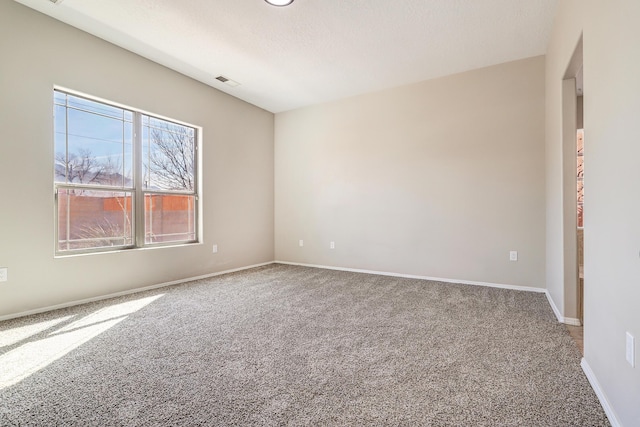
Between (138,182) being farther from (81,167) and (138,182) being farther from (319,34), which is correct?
(319,34)

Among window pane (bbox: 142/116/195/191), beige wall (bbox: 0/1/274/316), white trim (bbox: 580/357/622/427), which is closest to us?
white trim (bbox: 580/357/622/427)

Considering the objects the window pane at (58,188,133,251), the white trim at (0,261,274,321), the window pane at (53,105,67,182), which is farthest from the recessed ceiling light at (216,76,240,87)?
the white trim at (0,261,274,321)

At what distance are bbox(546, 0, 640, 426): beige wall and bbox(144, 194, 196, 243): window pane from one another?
4185mm

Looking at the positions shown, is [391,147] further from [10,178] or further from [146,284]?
[10,178]

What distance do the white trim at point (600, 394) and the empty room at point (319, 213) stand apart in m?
0.01

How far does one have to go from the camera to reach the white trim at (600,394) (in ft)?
4.36

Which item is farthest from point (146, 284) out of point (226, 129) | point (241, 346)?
point (226, 129)

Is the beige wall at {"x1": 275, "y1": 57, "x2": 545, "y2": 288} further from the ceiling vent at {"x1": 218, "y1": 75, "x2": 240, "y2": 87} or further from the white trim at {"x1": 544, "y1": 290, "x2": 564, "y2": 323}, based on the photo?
the ceiling vent at {"x1": 218, "y1": 75, "x2": 240, "y2": 87}

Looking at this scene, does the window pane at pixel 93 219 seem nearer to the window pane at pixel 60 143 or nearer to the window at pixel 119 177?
the window at pixel 119 177

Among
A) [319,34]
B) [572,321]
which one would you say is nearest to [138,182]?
[319,34]

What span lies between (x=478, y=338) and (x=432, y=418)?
110cm

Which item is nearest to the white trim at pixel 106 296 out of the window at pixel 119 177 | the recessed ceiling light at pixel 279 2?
the window at pixel 119 177

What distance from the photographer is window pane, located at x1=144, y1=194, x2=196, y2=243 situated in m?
3.82

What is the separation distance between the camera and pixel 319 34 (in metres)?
3.06
